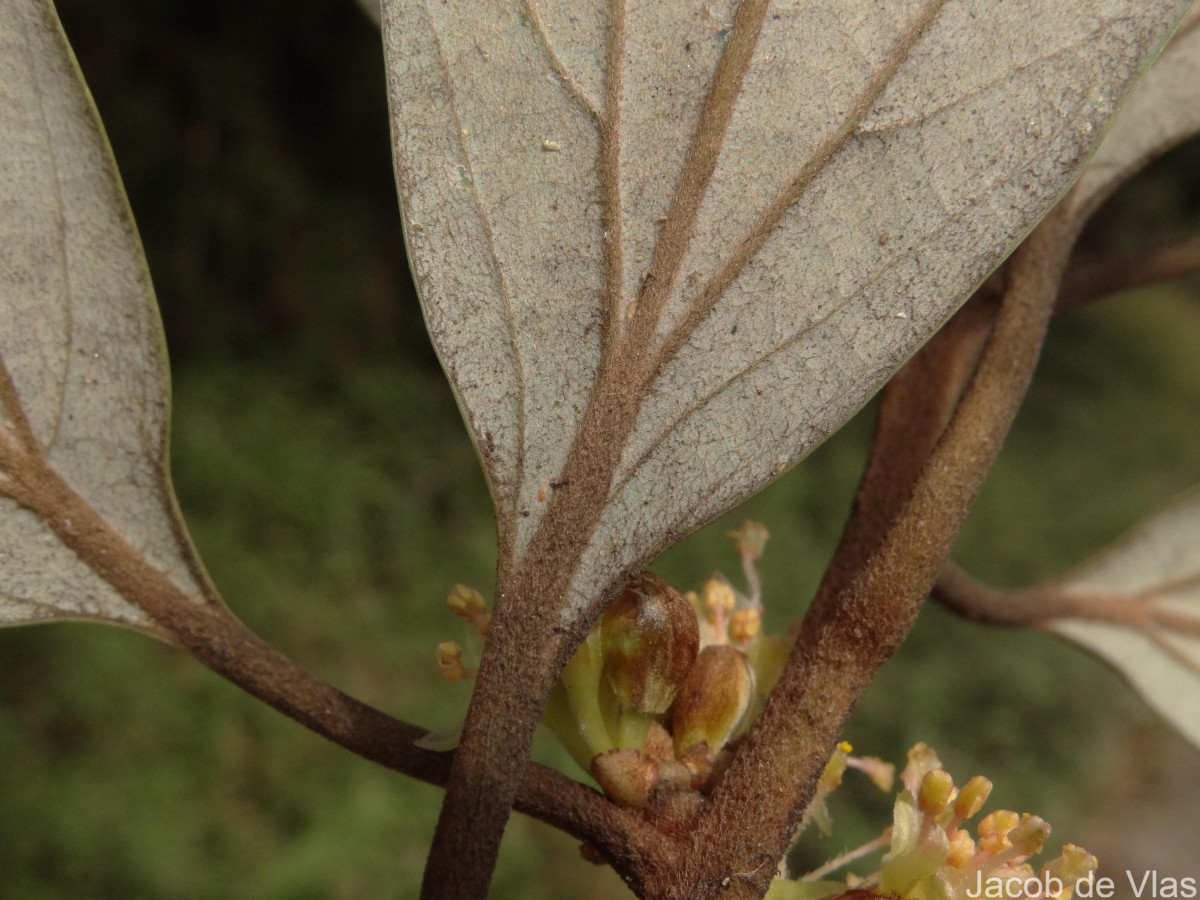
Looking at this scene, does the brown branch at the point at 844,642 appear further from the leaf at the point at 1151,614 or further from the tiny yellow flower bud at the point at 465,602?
the leaf at the point at 1151,614

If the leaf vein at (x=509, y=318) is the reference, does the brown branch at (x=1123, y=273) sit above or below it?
above

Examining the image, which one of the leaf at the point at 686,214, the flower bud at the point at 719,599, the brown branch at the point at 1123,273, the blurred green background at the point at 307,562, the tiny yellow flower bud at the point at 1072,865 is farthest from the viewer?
the blurred green background at the point at 307,562

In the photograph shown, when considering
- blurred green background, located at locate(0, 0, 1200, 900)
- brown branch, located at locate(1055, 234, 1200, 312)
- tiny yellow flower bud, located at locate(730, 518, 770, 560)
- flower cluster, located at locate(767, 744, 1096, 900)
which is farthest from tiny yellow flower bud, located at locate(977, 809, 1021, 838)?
blurred green background, located at locate(0, 0, 1200, 900)

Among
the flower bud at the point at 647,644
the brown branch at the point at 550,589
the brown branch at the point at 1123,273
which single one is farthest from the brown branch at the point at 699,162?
the brown branch at the point at 1123,273

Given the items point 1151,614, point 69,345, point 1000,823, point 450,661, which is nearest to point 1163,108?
point 1151,614

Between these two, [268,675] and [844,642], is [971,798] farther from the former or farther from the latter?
[268,675]

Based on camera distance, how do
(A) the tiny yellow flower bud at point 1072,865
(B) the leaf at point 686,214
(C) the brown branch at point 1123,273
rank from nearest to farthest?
Answer: (B) the leaf at point 686,214
(A) the tiny yellow flower bud at point 1072,865
(C) the brown branch at point 1123,273
